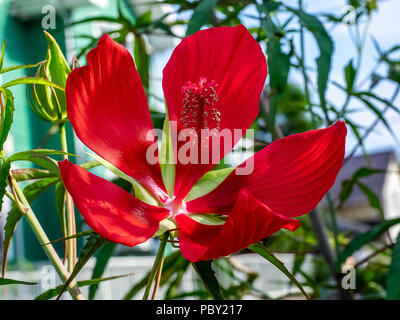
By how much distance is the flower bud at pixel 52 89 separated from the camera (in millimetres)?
259

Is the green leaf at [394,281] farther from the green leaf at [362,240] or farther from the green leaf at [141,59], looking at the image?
the green leaf at [141,59]

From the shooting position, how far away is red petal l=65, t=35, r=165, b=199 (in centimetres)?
21

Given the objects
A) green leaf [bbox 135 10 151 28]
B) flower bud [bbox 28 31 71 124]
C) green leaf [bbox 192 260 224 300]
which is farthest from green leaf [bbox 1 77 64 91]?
green leaf [bbox 135 10 151 28]

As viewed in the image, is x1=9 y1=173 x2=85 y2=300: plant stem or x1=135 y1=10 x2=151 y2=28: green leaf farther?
x1=135 y1=10 x2=151 y2=28: green leaf

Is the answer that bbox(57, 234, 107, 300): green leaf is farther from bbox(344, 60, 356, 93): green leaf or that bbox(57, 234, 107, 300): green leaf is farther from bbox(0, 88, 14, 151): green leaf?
bbox(344, 60, 356, 93): green leaf

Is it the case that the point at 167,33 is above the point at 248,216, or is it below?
above

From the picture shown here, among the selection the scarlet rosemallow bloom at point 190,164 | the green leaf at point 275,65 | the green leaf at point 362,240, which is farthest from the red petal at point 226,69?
the green leaf at point 362,240

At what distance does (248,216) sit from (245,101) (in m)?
0.09

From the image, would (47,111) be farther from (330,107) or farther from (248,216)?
(330,107)

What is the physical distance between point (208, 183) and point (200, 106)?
0.05 metres

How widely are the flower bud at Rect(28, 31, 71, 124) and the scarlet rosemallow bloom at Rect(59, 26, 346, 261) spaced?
0.16ft

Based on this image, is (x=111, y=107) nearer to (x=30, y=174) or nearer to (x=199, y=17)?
(x=30, y=174)
